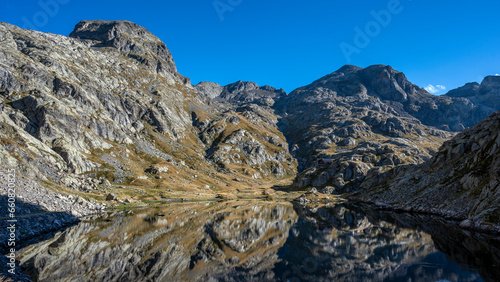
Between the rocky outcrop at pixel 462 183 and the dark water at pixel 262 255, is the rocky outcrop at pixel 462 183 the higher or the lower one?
the higher one

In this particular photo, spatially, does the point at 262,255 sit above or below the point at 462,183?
below

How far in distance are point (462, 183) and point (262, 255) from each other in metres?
66.7

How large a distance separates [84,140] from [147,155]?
44.9 m

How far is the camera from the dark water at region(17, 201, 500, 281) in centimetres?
2389

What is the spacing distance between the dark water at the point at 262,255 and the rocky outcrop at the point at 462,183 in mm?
10731

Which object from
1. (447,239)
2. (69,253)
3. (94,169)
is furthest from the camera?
(94,169)

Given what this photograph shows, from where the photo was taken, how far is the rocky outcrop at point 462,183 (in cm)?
4966

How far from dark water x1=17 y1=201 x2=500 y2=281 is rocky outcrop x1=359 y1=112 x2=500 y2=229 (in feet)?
35.2

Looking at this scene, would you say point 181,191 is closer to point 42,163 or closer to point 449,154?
point 42,163

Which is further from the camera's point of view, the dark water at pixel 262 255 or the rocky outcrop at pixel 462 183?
the rocky outcrop at pixel 462 183

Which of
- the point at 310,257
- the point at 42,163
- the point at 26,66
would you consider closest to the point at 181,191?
the point at 42,163

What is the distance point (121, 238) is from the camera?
38.7 meters

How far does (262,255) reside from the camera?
105 ft

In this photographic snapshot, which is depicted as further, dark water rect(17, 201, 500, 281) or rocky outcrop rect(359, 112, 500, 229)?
rocky outcrop rect(359, 112, 500, 229)
